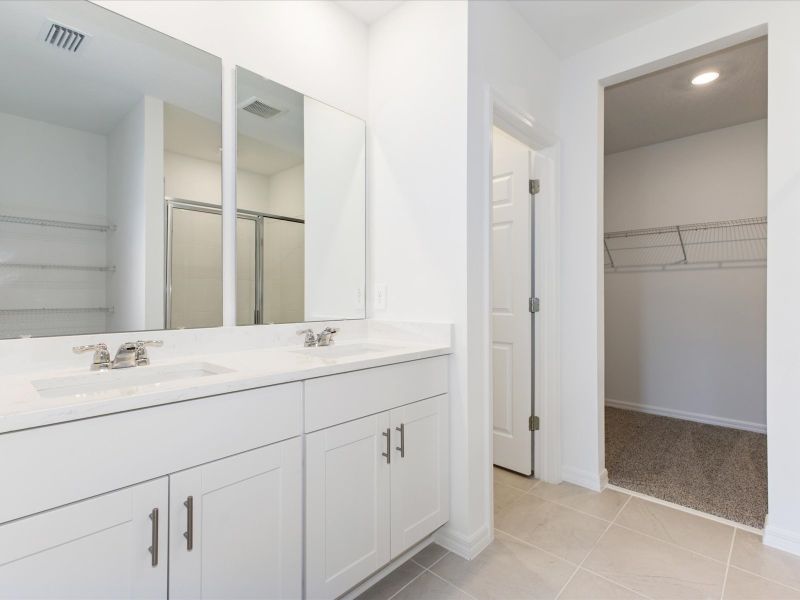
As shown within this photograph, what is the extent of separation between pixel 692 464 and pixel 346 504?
8.29 ft

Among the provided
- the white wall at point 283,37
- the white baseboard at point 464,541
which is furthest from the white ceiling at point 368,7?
the white baseboard at point 464,541

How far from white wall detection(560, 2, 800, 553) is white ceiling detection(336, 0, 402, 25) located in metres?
1.17

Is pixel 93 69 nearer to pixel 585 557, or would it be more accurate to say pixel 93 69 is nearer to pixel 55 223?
pixel 55 223

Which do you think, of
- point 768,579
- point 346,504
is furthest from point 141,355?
point 768,579

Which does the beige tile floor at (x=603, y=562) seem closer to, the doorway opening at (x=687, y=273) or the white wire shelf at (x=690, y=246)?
the doorway opening at (x=687, y=273)

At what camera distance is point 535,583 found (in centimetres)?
161

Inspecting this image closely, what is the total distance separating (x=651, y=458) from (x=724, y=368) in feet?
4.51

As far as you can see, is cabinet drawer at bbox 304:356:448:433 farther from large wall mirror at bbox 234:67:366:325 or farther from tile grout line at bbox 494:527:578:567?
tile grout line at bbox 494:527:578:567

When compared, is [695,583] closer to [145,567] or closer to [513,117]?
[145,567]

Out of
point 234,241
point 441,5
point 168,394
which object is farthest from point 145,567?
point 441,5

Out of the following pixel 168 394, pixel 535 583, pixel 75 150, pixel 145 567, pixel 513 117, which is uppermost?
pixel 513 117

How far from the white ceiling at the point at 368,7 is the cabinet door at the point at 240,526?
207 centimetres

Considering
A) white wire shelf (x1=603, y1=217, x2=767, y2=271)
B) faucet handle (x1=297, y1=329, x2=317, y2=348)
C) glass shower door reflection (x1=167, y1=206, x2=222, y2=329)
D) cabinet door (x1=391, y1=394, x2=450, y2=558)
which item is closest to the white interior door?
cabinet door (x1=391, y1=394, x2=450, y2=558)

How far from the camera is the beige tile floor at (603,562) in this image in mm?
1564
